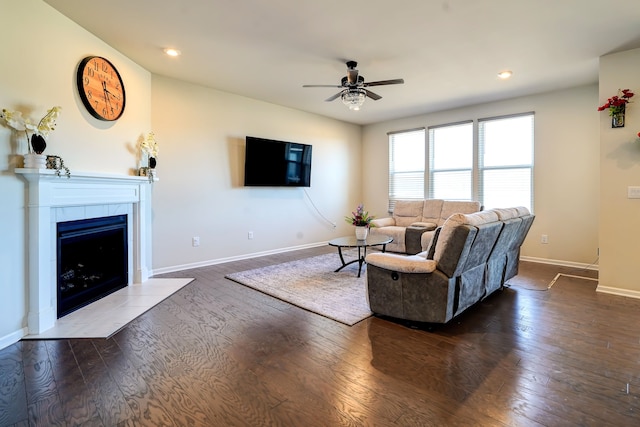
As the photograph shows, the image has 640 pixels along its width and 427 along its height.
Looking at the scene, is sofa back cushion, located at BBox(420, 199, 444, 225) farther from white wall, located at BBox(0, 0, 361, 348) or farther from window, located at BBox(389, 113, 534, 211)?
white wall, located at BBox(0, 0, 361, 348)

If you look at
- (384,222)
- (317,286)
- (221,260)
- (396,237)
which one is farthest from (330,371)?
(384,222)

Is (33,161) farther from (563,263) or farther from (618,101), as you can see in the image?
(563,263)

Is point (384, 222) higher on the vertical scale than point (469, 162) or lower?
lower

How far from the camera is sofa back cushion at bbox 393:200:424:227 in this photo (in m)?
6.06

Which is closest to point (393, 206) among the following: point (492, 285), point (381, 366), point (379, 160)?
point (379, 160)

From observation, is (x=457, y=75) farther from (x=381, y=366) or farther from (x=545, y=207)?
(x=381, y=366)

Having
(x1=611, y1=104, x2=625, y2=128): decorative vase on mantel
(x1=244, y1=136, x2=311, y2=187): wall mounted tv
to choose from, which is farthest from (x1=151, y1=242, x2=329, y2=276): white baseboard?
(x1=611, y1=104, x2=625, y2=128): decorative vase on mantel

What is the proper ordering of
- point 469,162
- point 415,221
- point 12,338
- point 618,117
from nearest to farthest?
point 12,338
point 618,117
point 469,162
point 415,221

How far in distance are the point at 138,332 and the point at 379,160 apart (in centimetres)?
581

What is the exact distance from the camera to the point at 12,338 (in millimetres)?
2330

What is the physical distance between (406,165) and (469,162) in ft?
4.21

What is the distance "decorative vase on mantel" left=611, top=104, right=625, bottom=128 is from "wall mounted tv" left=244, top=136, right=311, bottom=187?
4.30m

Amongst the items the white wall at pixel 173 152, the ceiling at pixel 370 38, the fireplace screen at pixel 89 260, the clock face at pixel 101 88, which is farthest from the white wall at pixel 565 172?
the fireplace screen at pixel 89 260

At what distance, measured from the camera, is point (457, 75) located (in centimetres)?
417
